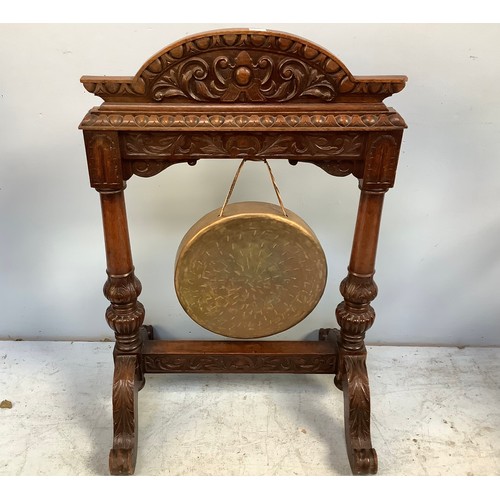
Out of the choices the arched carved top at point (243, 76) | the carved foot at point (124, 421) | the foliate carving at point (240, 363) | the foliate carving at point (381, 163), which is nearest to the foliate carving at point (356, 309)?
the foliate carving at point (240, 363)

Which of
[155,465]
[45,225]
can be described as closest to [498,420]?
[155,465]

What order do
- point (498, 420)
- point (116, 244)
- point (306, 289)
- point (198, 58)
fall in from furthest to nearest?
1. point (498, 420)
2. point (306, 289)
3. point (116, 244)
4. point (198, 58)

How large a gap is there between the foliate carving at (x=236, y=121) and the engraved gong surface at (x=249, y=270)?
28 centimetres

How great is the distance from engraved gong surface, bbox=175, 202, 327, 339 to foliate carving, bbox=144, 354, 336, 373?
13 cm

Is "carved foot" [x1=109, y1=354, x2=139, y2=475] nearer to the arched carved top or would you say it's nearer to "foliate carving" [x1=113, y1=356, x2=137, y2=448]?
"foliate carving" [x1=113, y1=356, x2=137, y2=448]

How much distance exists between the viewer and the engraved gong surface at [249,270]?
1590 mm

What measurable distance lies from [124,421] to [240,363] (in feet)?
1.39

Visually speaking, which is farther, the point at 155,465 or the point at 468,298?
the point at 468,298

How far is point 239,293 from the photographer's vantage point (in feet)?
5.58

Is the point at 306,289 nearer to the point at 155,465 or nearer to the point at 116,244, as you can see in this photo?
the point at 116,244

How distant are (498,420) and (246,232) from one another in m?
1.11

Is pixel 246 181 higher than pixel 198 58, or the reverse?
pixel 198 58

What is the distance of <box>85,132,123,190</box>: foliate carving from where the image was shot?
4.60 feet

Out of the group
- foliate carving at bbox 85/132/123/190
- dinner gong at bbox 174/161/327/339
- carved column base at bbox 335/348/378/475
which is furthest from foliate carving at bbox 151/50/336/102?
carved column base at bbox 335/348/378/475
